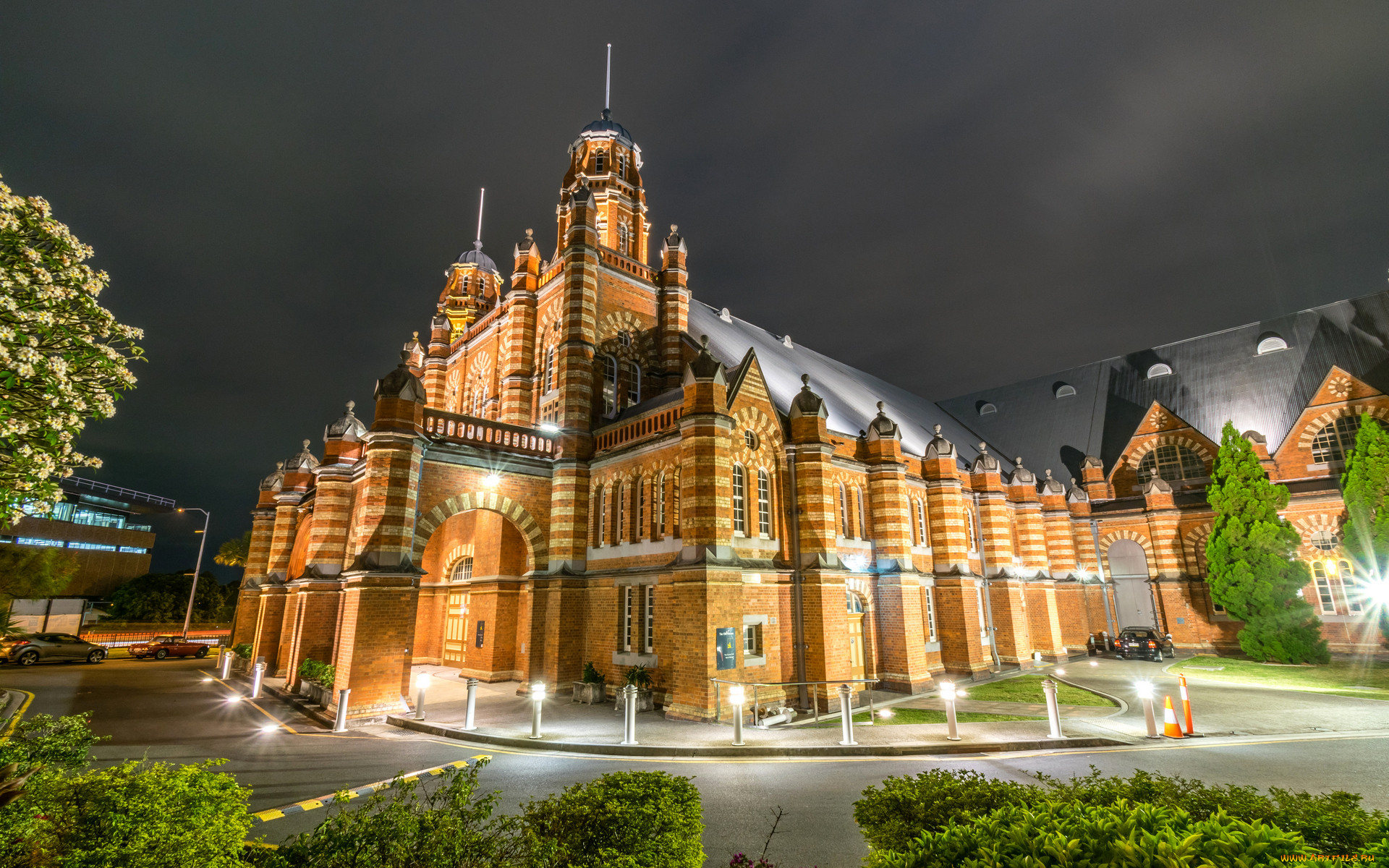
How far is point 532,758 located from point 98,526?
79119 millimetres

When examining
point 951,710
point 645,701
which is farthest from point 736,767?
point 645,701

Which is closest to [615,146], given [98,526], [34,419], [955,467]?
[955,467]

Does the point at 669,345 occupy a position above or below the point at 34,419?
above

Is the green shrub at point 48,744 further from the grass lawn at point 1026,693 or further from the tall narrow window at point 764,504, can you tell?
the grass lawn at point 1026,693

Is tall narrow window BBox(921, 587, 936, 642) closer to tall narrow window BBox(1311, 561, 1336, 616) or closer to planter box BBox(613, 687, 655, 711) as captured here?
planter box BBox(613, 687, 655, 711)

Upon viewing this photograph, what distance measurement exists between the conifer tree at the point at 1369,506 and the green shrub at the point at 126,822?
37.4 m

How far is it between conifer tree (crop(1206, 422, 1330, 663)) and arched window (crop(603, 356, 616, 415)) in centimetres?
2897

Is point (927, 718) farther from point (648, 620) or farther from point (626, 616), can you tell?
point (626, 616)

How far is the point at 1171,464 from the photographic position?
119 feet

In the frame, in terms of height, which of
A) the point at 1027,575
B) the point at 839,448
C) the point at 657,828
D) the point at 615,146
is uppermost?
the point at 615,146

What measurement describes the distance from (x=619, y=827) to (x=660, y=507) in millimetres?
14068

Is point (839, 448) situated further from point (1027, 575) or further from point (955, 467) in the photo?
point (1027, 575)

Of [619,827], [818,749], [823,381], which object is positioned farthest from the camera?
[823,381]

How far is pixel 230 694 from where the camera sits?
2059 cm
